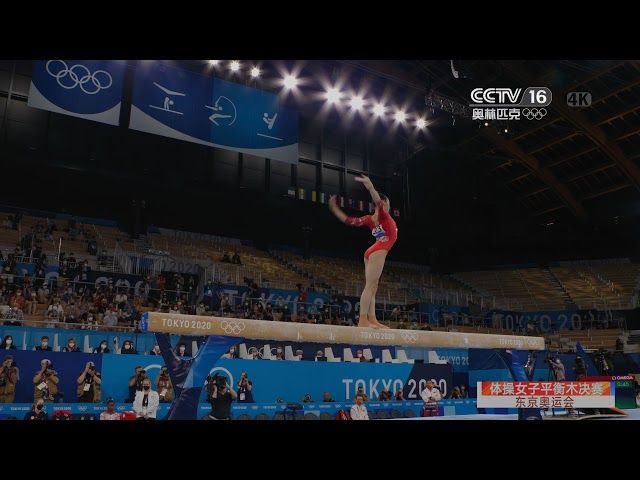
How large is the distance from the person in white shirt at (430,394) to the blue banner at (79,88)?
1360cm

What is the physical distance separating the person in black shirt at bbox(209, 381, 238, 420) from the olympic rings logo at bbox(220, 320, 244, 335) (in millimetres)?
2673

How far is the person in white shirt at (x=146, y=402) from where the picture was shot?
33.9 feet

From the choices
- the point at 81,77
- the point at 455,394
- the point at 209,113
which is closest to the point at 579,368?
the point at 455,394

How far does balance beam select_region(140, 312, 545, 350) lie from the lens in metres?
7.63

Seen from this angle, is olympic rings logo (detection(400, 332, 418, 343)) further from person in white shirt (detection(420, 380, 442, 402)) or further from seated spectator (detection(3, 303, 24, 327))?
seated spectator (detection(3, 303, 24, 327))

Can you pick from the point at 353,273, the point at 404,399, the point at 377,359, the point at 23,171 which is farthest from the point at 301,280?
the point at 23,171

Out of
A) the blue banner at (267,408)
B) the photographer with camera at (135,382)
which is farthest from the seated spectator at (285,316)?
the photographer with camera at (135,382)

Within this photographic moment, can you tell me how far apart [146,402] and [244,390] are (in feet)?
8.05

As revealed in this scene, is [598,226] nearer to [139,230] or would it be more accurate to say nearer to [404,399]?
[404,399]

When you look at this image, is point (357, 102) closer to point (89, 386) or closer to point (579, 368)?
point (579, 368)

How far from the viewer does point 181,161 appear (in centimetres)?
2356

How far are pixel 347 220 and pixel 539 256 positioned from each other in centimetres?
2571

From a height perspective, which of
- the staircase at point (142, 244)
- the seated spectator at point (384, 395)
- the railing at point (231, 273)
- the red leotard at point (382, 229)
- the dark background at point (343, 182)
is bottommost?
A: the seated spectator at point (384, 395)

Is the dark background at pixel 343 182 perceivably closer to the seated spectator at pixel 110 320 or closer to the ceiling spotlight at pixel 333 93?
the ceiling spotlight at pixel 333 93
